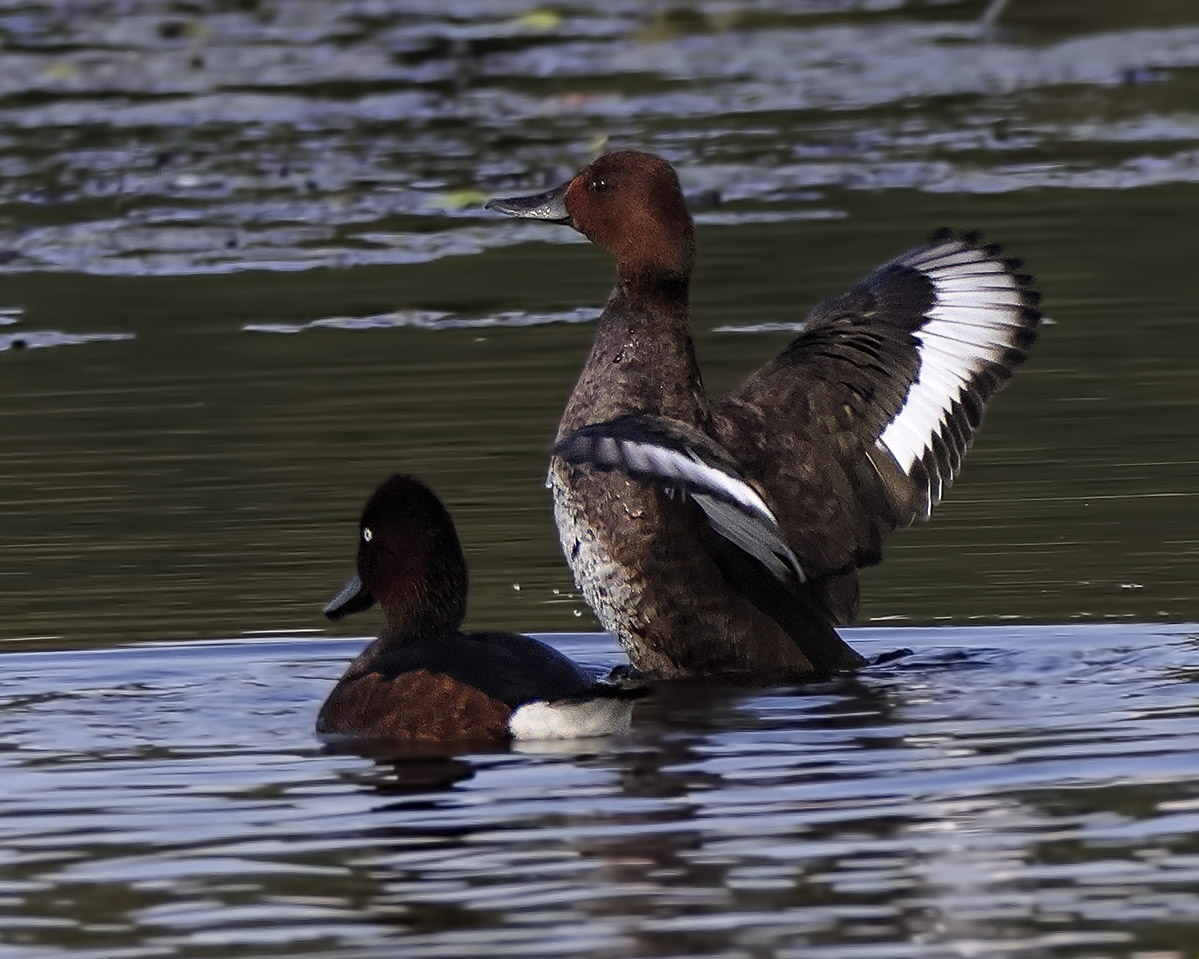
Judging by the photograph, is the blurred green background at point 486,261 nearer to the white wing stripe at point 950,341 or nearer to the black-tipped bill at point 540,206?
the white wing stripe at point 950,341

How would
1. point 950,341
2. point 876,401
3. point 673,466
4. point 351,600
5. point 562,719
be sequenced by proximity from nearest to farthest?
point 562,719 < point 673,466 < point 351,600 < point 876,401 < point 950,341

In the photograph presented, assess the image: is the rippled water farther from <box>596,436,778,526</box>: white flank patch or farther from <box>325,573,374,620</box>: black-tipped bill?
<box>596,436,778,526</box>: white flank patch

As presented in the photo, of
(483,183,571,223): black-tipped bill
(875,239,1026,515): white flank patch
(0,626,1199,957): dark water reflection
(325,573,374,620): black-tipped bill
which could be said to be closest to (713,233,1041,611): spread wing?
(875,239,1026,515): white flank patch

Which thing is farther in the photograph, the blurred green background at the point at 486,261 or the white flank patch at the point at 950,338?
the blurred green background at the point at 486,261

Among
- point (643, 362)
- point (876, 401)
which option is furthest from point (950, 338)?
point (643, 362)

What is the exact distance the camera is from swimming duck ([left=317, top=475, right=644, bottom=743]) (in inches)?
263

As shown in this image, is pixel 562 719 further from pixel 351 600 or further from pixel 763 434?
pixel 763 434

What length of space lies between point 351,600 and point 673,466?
134cm

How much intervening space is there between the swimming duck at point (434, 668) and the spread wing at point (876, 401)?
0.70 m

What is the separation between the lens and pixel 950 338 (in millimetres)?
7996

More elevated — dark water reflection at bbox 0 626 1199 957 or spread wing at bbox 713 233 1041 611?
spread wing at bbox 713 233 1041 611

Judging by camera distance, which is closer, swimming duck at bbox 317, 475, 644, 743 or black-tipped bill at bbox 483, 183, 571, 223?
swimming duck at bbox 317, 475, 644, 743

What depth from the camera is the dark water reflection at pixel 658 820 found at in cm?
501

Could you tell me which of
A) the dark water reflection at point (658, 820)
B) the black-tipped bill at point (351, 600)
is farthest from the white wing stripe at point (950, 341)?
the black-tipped bill at point (351, 600)
